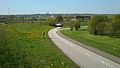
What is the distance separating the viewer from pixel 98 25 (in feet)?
281

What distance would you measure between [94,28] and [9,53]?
70861mm

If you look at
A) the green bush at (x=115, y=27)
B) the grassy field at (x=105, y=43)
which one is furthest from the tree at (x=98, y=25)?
the grassy field at (x=105, y=43)

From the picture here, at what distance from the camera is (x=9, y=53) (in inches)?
653

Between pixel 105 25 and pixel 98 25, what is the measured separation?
9.82 feet

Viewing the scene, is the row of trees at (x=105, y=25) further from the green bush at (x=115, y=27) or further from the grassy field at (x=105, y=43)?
the grassy field at (x=105, y=43)

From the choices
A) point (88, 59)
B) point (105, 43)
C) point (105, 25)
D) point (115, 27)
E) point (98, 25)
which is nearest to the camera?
point (88, 59)

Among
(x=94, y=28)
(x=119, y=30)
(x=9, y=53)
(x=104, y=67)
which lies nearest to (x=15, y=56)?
(x=9, y=53)

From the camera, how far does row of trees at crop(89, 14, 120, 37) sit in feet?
249

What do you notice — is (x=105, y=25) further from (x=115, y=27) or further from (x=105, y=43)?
(x=105, y=43)

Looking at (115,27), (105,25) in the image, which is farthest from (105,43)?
(105,25)

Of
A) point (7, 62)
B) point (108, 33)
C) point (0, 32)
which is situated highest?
point (0, 32)

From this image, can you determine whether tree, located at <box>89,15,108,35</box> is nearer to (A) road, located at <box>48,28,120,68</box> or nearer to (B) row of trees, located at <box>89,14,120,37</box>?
(B) row of trees, located at <box>89,14,120,37</box>

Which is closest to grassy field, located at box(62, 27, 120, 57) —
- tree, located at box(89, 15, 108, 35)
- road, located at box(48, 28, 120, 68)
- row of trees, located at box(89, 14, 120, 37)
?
road, located at box(48, 28, 120, 68)

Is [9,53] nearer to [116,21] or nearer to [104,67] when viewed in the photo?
[104,67]
